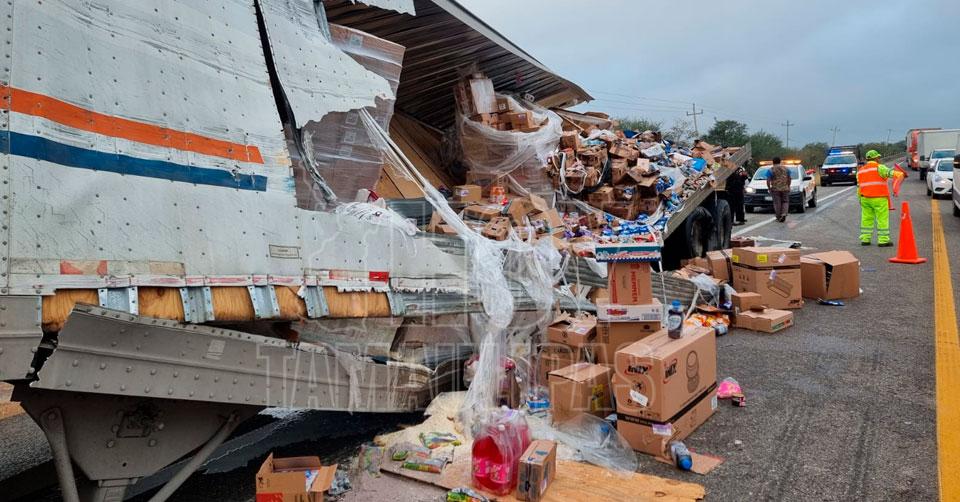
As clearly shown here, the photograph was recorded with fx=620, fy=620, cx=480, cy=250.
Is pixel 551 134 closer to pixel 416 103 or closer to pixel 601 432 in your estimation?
pixel 416 103

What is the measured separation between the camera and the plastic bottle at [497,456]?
3213 mm

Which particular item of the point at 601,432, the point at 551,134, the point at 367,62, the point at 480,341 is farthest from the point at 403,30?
the point at 601,432

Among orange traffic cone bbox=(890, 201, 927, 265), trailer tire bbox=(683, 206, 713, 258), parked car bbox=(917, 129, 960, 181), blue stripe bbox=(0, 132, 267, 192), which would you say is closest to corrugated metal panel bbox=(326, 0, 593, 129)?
blue stripe bbox=(0, 132, 267, 192)

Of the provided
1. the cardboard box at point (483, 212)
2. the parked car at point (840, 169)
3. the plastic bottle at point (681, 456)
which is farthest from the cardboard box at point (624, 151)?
the parked car at point (840, 169)

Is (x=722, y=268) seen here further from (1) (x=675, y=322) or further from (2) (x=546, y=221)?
(1) (x=675, y=322)

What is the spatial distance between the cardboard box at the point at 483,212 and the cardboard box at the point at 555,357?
1.61 meters

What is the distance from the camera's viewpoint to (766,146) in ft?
192

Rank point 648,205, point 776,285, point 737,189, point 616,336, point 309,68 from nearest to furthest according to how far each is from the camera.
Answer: point 309,68 < point 616,336 < point 776,285 < point 648,205 < point 737,189

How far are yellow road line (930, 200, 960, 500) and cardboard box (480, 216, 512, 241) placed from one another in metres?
3.22

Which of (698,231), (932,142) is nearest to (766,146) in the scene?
(932,142)

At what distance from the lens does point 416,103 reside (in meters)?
7.62

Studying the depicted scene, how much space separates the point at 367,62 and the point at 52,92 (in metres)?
2.24

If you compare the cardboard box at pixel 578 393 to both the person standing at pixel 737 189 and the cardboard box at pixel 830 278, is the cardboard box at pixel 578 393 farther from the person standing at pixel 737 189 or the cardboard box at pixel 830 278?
the person standing at pixel 737 189

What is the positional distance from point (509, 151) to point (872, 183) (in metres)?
7.02
